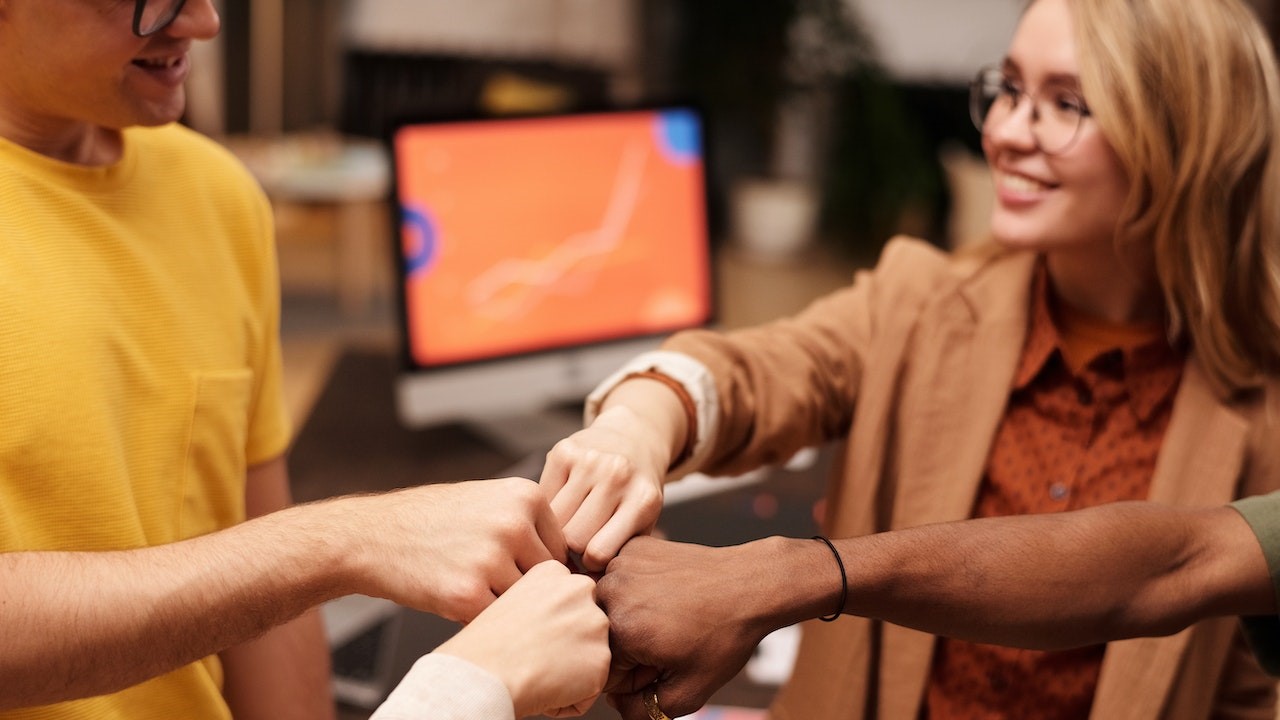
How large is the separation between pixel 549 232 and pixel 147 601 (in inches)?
57.2

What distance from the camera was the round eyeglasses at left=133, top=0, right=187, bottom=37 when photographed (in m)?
1.02

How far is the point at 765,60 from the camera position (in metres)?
6.83

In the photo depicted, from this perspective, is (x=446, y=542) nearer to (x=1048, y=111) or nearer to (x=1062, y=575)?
(x=1062, y=575)

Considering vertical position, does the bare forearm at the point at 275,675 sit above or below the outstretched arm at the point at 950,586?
below

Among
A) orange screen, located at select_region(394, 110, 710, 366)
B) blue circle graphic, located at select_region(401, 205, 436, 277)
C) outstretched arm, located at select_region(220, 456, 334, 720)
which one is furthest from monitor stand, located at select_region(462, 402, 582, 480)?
outstretched arm, located at select_region(220, 456, 334, 720)

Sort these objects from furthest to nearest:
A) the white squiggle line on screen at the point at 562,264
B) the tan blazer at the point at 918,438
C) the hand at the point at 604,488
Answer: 1. the white squiggle line on screen at the point at 562,264
2. the tan blazer at the point at 918,438
3. the hand at the point at 604,488

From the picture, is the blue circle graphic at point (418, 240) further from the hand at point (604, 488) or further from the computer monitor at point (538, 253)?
the hand at point (604, 488)

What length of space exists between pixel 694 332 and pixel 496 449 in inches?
40.0

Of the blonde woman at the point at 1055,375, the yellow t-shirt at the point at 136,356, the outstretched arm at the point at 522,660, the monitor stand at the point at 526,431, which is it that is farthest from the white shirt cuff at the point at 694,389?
the monitor stand at the point at 526,431

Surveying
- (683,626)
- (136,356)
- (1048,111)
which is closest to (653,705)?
(683,626)

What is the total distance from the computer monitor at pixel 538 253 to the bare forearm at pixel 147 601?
1.18m

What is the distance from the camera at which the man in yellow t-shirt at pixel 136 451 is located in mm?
904

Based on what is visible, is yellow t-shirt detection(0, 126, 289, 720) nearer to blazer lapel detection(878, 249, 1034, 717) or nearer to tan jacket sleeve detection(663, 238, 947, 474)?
tan jacket sleeve detection(663, 238, 947, 474)

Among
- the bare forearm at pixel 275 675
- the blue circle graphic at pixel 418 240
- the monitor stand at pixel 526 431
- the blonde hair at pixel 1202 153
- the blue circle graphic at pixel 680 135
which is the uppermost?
the blonde hair at pixel 1202 153
